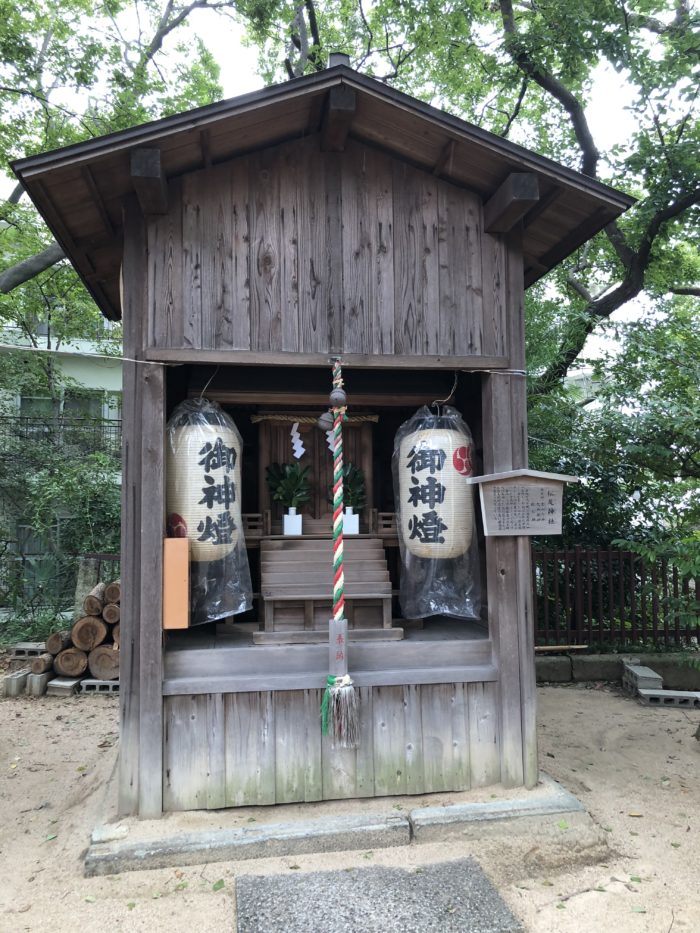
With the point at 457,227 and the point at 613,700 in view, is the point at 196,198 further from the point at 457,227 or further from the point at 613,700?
the point at 613,700

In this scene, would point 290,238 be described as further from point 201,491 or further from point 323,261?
point 201,491

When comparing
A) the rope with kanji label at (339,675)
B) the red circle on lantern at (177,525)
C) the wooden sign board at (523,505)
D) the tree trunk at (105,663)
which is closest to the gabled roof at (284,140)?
the rope with kanji label at (339,675)

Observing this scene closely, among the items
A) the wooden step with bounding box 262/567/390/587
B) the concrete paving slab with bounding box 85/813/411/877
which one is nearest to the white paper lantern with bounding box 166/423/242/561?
the wooden step with bounding box 262/567/390/587

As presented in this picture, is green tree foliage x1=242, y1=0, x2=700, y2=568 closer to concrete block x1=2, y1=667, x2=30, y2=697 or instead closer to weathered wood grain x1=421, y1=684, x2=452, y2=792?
weathered wood grain x1=421, y1=684, x2=452, y2=792

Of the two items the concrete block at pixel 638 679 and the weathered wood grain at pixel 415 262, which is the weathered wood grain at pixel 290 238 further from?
the concrete block at pixel 638 679

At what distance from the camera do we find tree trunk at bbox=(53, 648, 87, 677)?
27.9 feet

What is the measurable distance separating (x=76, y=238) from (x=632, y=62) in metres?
10.3

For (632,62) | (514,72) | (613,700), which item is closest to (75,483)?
(613,700)

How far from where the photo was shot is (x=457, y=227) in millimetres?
5039

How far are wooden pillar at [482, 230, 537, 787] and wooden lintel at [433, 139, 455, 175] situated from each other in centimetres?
86

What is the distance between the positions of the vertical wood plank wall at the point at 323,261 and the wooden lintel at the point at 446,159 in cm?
12

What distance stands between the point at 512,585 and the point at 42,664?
22.2 ft

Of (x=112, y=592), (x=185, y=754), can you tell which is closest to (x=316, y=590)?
(x=185, y=754)

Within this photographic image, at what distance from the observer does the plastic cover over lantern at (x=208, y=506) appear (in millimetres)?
4758
